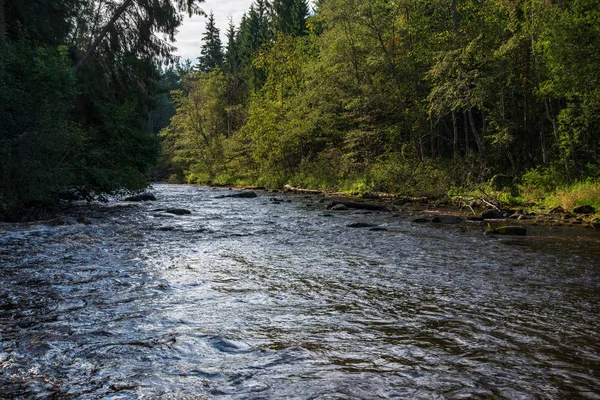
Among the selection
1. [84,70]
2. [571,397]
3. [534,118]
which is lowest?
[571,397]

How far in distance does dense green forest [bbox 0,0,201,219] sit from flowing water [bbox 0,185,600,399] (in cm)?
473

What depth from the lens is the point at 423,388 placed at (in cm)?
373

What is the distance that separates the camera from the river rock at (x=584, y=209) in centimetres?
1486

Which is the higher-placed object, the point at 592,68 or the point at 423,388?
the point at 592,68

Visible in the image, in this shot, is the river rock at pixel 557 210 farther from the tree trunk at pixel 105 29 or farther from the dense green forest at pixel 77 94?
the tree trunk at pixel 105 29

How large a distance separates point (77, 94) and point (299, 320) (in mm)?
16374

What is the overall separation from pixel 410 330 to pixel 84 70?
2009 centimetres

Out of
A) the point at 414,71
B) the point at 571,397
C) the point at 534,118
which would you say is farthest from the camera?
the point at 414,71

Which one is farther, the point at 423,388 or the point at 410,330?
the point at 410,330

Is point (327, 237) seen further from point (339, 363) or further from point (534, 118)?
point (534, 118)

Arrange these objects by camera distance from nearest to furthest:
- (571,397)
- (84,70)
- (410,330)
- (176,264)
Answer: (571,397) < (410,330) < (176,264) < (84,70)

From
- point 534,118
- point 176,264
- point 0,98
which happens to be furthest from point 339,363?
point 534,118

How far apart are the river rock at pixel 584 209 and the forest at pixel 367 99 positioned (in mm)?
472

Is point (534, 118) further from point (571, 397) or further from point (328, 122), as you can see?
point (571, 397)
